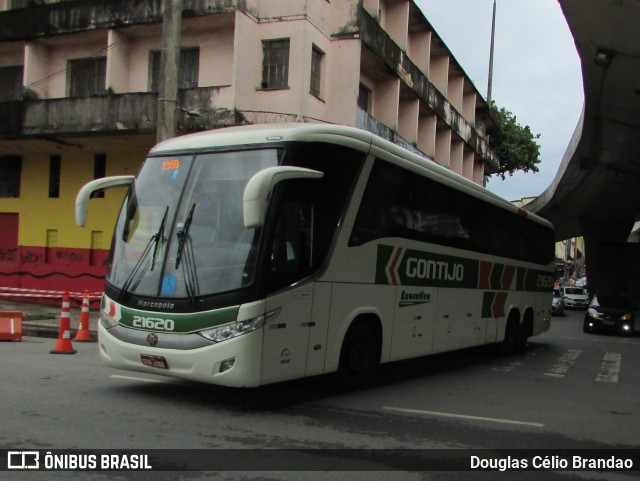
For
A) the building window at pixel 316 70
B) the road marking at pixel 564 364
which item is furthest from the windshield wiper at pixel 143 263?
the building window at pixel 316 70

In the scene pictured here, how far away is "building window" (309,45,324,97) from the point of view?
773 inches

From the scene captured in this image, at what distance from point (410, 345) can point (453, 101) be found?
1064 inches

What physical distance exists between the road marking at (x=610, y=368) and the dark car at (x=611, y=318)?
6626 mm

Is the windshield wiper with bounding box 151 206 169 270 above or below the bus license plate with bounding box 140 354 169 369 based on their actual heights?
above

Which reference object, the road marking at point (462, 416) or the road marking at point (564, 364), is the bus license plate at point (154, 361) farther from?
the road marking at point (564, 364)

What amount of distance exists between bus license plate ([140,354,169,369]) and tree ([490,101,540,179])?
43.2m

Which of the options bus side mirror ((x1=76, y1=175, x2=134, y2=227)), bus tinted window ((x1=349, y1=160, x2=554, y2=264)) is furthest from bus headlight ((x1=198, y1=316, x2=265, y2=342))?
bus side mirror ((x1=76, y1=175, x2=134, y2=227))

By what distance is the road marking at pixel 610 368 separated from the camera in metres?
11.6

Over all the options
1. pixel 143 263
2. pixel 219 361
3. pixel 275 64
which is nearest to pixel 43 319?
pixel 275 64

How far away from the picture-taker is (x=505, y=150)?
4747 cm

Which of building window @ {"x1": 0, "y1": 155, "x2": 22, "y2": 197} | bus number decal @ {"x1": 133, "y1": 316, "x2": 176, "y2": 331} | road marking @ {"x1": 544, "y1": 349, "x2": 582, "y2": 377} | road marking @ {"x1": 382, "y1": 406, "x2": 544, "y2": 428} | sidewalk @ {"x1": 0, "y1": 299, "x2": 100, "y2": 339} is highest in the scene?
building window @ {"x1": 0, "y1": 155, "x2": 22, "y2": 197}

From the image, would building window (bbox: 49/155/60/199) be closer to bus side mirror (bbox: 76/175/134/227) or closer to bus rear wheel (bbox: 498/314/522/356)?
bus side mirror (bbox: 76/175/134/227)

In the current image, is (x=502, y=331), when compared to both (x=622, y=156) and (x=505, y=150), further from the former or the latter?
(x=505, y=150)

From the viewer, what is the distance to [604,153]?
2461 centimetres
